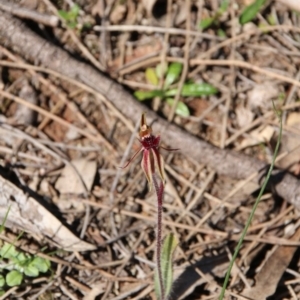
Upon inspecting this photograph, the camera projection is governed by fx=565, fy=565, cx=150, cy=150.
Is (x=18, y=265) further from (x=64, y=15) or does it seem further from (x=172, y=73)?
(x=64, y=15)

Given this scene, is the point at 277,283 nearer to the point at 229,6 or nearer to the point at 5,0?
the point at 229,6

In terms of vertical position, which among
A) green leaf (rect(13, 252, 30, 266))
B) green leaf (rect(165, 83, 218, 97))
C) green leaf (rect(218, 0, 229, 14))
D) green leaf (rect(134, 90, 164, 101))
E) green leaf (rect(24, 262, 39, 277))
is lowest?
green leaf (rect(24, 262, 39, 277))

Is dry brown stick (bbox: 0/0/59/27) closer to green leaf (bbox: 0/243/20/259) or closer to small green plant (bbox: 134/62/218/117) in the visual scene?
small green plant (bbox: 134/62/218/117)

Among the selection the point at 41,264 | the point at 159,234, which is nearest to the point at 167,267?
the point at 159,234

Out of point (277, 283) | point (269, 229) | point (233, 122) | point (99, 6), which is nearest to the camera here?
point (277, 283)

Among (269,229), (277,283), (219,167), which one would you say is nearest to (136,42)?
(219,167)

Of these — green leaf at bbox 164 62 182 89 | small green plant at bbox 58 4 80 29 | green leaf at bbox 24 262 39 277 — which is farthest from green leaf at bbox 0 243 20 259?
small green plant at bbox 58 4 80 29
